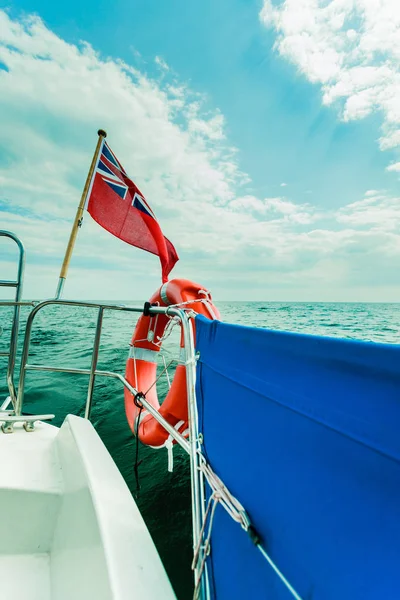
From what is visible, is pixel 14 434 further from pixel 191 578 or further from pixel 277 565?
pixel 277 565

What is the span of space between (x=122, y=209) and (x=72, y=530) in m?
2.62

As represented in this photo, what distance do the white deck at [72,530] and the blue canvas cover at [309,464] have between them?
25 centimetres

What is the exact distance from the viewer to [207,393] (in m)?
1.02

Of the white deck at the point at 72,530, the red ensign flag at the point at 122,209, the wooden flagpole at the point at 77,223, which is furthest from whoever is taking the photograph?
the red ensign flag at the point at 122,209

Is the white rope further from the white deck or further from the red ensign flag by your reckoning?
the red ensign flag

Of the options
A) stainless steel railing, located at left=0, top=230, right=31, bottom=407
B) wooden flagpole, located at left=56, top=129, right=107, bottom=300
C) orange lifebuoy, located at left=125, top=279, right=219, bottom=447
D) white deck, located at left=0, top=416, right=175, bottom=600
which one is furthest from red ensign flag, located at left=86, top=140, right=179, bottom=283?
white deck, located at left=0, top=416, right=175, bottom=600

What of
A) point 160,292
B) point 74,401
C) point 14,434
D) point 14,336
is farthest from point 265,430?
point 74,401

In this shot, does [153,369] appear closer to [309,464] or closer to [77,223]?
[77,223]

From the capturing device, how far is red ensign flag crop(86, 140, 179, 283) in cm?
291

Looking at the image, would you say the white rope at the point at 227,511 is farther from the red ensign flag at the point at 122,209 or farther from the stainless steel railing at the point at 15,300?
the red ensign flag at the point at 122,209

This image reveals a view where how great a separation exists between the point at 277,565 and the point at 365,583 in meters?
0.24

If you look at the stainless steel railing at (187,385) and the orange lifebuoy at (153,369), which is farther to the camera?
the orange lifebuoy at (153,369)

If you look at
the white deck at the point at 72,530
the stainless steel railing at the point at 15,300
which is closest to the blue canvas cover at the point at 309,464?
the white deck at the point at 72,530

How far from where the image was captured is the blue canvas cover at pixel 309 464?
462 mm
